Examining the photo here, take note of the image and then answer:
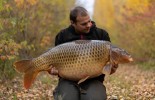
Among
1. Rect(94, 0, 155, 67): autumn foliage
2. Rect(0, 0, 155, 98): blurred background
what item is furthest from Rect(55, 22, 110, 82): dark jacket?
Rect(94, 0, 155, 67): autumn foliage

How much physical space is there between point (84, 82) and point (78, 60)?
464 mm

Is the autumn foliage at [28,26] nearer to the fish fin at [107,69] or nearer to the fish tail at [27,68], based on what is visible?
the fish tail at [27,68]

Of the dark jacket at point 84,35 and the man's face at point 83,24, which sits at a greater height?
the man's face at point 83,24

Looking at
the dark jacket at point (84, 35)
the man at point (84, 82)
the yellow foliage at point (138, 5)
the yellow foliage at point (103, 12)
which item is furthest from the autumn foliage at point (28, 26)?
the yellow foliage at point (103, 12)

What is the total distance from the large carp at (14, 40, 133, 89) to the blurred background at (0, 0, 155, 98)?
5.11m

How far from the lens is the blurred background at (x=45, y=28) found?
13.2m

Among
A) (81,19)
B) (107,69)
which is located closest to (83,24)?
(81,19)

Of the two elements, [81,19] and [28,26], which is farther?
[28,26]

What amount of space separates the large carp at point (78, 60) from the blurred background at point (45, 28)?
16.8ft

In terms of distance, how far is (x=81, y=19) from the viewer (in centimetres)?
627

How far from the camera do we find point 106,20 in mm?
53281

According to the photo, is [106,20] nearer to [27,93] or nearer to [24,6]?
[24,6]

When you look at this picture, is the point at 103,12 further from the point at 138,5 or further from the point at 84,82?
the point at 84,82

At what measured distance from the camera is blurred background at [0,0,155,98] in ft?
43.4
